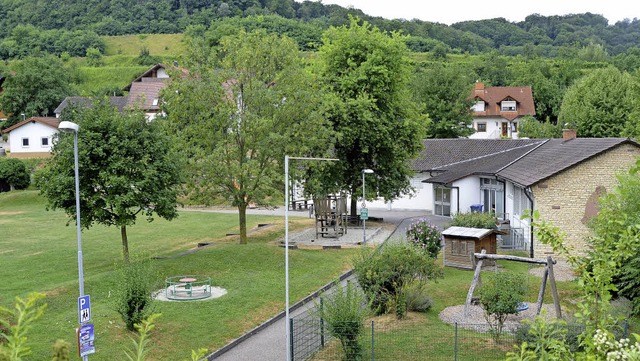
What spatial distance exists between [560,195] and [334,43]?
51.4 ft

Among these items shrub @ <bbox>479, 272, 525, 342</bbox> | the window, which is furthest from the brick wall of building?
the window

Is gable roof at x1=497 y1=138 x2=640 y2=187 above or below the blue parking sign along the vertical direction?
above

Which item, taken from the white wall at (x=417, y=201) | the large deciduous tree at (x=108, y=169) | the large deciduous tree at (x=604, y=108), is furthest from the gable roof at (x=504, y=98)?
the large deciduous tree at (x=108, y=169)

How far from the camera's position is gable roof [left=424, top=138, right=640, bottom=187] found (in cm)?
3056

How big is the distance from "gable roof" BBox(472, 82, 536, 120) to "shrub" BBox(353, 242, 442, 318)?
62666 mm

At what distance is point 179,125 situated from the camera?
30.5 metres

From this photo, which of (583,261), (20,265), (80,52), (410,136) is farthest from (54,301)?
Answer: (80,52)

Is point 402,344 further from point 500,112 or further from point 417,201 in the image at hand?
point 500,112

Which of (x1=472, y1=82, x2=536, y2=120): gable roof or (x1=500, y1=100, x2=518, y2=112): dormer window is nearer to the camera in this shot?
(x1=472, y1=82, x2=536, y2=120): gable roof

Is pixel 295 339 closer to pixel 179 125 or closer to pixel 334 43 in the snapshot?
pixel 179 125

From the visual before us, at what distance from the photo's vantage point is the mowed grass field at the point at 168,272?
1939cm

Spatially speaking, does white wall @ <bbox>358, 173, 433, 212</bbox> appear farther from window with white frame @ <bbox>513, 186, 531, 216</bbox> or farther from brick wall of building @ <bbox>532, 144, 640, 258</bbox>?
brick wall of building @ <bbox>532, 144, 640, 258</bbox>

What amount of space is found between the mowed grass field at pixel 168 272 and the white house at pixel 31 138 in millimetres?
23989

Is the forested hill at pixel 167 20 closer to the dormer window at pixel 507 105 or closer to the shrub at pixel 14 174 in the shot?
the dormer window at pixel 507 105
